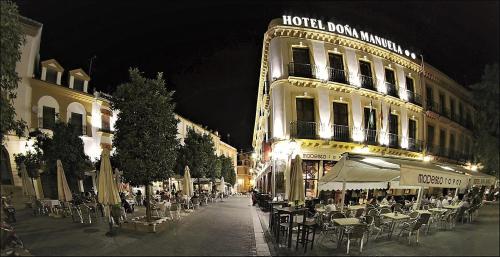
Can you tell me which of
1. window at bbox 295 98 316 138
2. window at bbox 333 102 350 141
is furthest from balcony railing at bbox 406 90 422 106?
window at bbox 295 98 316 138

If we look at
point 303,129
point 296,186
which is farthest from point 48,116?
point 296,186

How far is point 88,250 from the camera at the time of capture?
30.9 ft

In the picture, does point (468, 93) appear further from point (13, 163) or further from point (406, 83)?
point (13, 163)

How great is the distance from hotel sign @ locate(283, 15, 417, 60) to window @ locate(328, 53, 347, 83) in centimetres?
170

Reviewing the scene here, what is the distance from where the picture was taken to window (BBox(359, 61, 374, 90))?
2433 centimetres

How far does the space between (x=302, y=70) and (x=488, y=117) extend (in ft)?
54.5

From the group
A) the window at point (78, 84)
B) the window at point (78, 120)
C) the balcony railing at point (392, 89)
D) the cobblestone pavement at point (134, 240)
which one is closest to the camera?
the cobblestone pavement at point (134, 240)

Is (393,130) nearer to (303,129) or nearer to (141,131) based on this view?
(303,129)

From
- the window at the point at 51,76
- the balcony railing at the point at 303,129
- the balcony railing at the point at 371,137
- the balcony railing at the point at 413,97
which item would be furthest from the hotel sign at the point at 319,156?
the window at the point at 51,76

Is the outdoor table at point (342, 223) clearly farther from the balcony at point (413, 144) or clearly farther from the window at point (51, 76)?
the window at point (51, 76)

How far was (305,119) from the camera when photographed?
75.4ft

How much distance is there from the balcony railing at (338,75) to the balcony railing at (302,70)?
1150mm

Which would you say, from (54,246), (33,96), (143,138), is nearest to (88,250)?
(54,246)

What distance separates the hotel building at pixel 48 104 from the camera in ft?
80.6
